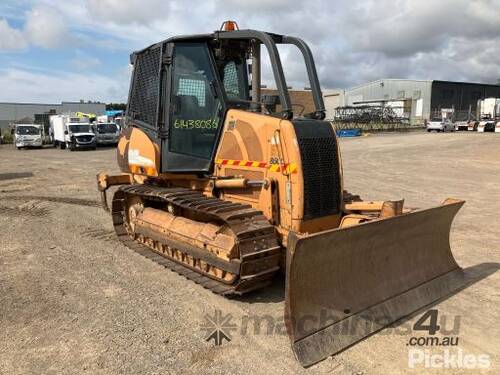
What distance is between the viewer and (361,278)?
14.7ft

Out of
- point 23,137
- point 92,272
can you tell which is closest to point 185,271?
point 92,272

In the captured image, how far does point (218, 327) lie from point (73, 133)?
96.7ft

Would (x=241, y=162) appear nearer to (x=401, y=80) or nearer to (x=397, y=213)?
(x=397, y=213)

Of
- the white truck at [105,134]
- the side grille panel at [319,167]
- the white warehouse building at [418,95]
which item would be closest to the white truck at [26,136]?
the white truck at [105,134]

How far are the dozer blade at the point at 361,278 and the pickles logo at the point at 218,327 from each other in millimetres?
651

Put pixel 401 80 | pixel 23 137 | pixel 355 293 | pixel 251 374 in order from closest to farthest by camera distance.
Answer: pixel 251 374 → pixel 355 293 → pixel 23 137 → pixel 401 80

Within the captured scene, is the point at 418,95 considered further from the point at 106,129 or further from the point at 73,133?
the point at 73,133

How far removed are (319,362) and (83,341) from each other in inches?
80.0

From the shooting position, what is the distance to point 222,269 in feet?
16.1

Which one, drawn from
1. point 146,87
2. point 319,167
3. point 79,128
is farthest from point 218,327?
point 79,128

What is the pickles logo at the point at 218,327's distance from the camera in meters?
4.14

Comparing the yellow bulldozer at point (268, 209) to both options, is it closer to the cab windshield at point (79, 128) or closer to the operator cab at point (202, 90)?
the operator cab at point (202, 90)

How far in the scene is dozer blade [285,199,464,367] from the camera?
3.91 meters

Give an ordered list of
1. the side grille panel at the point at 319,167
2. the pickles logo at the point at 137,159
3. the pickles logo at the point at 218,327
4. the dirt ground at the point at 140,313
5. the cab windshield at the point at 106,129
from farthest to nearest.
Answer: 1. the cab windshield at the point at 106,129
2. the pickles logo at the point at 137,159
3. the side grille panel at the point at 319,167
4. the pickles logo at the point at 218,327
5. the dirt ground at the point at 140,313
